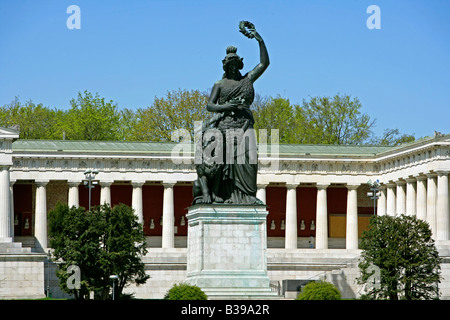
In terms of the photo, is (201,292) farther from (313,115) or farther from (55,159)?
(313,115)

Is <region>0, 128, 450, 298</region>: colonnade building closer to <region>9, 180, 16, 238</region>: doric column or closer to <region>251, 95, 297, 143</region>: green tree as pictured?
<region>9, 180, 16, 238</region>: doric column

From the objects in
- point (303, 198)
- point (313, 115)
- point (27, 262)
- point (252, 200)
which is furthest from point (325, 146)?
point (252, 200)

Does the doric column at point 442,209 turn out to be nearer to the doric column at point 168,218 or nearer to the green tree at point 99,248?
the doric column at point 168,218

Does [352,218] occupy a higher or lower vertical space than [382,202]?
Answer: lower

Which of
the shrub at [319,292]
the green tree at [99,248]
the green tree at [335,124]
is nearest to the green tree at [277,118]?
the green tree at [335,124]

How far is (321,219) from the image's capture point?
310ft

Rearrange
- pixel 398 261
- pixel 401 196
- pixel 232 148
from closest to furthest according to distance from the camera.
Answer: pixel 232 148, pixel 398 261, pixel 401 196

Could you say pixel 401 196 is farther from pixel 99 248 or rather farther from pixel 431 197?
pixel 99 248

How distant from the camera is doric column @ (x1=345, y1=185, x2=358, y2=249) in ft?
310

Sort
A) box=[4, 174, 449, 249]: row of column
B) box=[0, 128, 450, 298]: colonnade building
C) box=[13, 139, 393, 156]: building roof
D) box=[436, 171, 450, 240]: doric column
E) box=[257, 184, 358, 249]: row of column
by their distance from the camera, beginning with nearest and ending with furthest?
box=[436, 171, 450, 240]: doric column < box=[4, 174, 449, 249]: row of column < box=[0, 128, 450, 298]: colonnade building < box=[13, 139, 393, 156]: building roof < box=[257, 184, 358, 249]: row of column

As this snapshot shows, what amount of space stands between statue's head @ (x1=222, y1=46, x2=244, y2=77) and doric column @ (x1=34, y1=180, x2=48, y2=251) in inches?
2051

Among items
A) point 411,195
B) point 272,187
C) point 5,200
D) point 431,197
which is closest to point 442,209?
point 431,197

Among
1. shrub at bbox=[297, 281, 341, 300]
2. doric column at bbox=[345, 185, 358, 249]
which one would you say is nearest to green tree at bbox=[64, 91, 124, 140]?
doric column at bbox=[345, 185, 358, 249]

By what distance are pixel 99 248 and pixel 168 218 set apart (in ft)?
93.3
